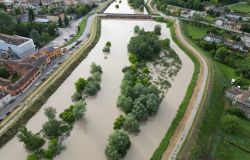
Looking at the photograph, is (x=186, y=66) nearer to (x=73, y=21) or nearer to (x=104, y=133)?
(x=104, y=133)

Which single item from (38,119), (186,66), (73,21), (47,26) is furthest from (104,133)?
(73,21)

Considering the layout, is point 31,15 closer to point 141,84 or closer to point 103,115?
point 141,84

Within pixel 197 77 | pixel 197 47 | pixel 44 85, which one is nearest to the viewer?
pixel 44 85

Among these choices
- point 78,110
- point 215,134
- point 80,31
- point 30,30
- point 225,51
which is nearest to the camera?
point 215,134

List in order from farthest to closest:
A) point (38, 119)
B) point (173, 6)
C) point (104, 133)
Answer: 1. point (173, 6)
2. point (38, 119)
3. point (104, 133)

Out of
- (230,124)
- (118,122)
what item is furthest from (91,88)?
(230,124)

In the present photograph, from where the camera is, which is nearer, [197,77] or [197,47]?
[197,77]

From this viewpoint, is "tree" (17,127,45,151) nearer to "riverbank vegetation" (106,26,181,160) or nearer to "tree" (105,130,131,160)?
"tree" (105,130,131,160)

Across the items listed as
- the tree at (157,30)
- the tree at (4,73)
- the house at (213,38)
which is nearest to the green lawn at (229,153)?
the house at (213,38)
